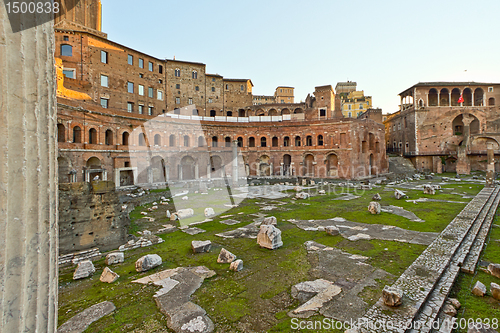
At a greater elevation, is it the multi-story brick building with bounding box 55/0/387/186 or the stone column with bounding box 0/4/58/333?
the multi-story brick building with bounding box 55/0/387/186

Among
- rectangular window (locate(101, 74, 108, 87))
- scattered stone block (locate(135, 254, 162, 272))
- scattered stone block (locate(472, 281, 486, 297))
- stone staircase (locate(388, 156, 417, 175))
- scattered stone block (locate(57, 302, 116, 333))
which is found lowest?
scattered stone block (locate(57, 302, 116, 333))

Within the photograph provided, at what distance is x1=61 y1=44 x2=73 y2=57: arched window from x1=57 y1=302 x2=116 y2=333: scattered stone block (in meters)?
31.0

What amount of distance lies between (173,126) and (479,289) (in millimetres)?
29621

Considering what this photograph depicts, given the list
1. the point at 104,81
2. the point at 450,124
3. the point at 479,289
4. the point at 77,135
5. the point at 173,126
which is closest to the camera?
the point at 479,289

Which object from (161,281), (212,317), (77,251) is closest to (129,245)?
(77,251)

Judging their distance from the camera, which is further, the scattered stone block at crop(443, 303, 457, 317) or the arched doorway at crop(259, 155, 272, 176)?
the arched doorway at crop(259, 155, 272, 176)

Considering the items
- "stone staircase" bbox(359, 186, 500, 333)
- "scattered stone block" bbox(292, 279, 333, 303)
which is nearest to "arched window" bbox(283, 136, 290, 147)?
"stone staircase" bbox(359, 186, 500, 333)

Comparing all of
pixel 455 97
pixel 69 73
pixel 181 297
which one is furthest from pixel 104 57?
pixel 455 97

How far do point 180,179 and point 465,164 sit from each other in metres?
38.6

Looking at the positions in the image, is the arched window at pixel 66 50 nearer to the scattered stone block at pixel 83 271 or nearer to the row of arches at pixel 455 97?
the scattered stone block at pixel 83 271

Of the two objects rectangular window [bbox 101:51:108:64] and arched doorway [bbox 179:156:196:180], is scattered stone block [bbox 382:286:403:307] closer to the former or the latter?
arched doorway [bbox 179:156:196:180]

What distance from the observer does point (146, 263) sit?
6.62m

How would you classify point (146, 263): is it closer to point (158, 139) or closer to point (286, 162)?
point (158, 139)

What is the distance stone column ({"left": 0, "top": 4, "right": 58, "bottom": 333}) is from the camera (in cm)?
169
